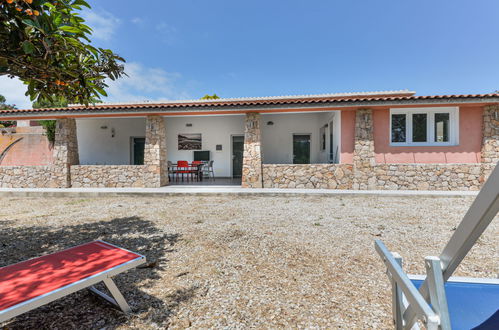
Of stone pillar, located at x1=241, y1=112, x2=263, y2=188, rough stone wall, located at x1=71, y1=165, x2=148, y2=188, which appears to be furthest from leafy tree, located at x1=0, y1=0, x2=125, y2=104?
→ rough stone wall, located at x1=71, y1=165, x2=148, y2=188

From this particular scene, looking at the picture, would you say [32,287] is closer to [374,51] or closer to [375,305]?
[375,305]

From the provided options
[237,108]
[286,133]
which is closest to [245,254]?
[237,108]

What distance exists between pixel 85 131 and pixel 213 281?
14.3 metres

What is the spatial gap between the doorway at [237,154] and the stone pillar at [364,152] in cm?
621

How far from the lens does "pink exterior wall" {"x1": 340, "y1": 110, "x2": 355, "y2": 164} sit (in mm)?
9328

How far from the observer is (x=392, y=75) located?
46.6ft

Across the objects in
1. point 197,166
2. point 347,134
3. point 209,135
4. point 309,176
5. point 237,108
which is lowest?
point 309,176

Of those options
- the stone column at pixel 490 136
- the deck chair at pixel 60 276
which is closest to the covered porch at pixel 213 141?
the stone column at pixel 490 136

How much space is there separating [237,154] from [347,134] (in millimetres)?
6211

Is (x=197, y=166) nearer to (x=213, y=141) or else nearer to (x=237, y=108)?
(x=213, y=141)

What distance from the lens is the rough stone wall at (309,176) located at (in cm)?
934

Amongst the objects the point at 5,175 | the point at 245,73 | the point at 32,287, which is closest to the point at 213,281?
the point at 32,287

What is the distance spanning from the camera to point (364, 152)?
918 centimetres

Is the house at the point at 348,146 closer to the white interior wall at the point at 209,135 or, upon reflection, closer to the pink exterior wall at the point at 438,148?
the pink exterior wall at the point at 438,148
